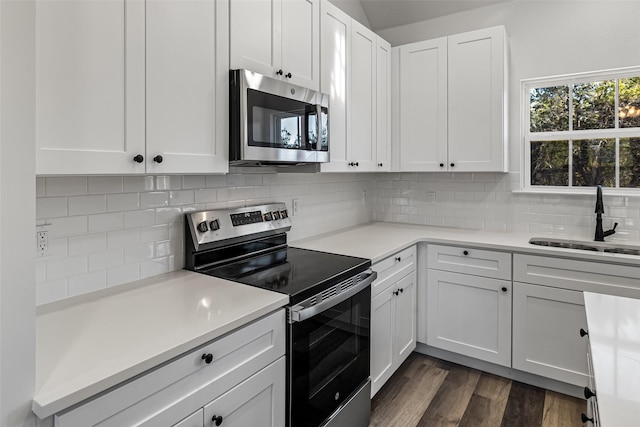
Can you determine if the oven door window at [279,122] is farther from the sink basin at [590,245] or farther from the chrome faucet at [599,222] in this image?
the chrome faucet at [599,222]

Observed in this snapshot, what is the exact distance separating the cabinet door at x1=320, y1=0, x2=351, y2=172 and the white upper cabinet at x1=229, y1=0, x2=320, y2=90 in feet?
0.29

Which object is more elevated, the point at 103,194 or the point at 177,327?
the point at 103,194

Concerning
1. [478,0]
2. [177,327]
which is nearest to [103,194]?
[177,327]

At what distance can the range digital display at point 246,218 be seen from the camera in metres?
2.02

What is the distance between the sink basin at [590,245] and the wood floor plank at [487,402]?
0.98 metres

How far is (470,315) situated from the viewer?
270 cm

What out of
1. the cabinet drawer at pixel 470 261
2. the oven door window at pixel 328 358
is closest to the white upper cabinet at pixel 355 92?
the cabinet drawer at pixel 470 261

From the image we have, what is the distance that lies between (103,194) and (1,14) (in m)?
0.86

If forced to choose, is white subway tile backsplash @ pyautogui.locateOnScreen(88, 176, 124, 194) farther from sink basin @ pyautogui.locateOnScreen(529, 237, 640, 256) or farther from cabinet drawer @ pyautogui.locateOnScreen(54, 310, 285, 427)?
sink basin @ pyautogui.locateOnScreen(529, 237, 640, 256)

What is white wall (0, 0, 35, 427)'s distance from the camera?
810mm

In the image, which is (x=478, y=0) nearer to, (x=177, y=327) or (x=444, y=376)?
(x=444, y=376)

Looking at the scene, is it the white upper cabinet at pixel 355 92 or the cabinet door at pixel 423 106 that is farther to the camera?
the cabinet door at pixel 423 106

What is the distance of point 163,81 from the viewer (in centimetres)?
140

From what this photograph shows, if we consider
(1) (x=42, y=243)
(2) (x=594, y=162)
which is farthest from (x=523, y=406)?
(1) (x=42, y=243)
